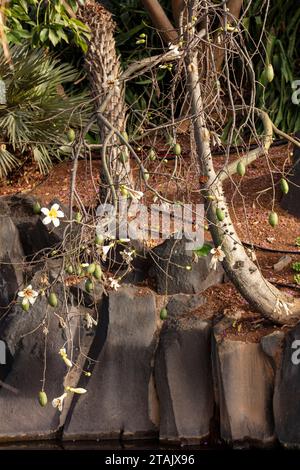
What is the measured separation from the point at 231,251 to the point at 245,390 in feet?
2.83

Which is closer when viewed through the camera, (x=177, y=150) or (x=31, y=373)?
(x=177, y=150)

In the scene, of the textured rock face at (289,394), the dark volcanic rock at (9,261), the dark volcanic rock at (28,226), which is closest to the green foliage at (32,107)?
the dark volcanic rock at (28,226)

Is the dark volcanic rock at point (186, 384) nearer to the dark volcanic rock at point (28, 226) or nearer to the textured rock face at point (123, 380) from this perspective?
the textured rock face at point (123, 380)

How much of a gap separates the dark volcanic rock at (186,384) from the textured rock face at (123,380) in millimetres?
109

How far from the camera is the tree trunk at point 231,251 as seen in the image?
5930 millimetres

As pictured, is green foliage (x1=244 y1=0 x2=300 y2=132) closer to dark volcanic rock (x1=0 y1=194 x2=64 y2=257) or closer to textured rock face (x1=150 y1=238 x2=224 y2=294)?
dark volcanic rock (x1=0 y1=194 x2=64 y2=257)

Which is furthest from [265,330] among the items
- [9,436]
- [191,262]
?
[9,436]

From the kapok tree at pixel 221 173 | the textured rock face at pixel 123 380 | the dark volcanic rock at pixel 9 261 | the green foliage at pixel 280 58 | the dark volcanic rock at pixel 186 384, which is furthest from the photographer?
the green foliage at pixel 280 58

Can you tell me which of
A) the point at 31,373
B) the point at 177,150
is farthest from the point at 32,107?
the point at 177,150

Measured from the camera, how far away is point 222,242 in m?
5.84

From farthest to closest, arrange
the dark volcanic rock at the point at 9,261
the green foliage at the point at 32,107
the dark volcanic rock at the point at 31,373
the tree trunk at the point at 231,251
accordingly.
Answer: the green foliage at the point at 32,107 < the dark volcanic rock at the point at 9,261 < the dark volcanic rock at the point at 31,373 < the tree trunk at the point at 231,251

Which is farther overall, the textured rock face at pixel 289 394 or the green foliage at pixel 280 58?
the green foliage at pixel 280 58

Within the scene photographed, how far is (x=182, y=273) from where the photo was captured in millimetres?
6621

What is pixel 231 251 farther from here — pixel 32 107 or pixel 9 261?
pixel 32 107
